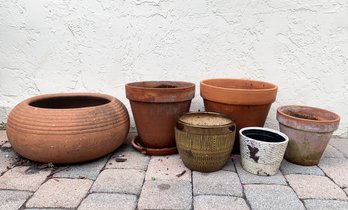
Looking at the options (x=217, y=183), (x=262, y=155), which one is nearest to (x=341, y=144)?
(x=262, y=155)

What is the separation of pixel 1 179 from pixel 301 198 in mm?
1912

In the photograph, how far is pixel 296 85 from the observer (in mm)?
2633

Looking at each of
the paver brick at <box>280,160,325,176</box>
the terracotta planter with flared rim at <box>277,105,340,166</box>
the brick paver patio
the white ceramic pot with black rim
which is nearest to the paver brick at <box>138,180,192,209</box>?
the brick paver patio

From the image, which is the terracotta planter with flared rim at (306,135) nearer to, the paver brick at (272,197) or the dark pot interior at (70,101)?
the paver brick at (272,197)

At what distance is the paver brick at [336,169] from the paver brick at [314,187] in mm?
67

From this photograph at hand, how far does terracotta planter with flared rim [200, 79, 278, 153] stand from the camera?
83.6 inches

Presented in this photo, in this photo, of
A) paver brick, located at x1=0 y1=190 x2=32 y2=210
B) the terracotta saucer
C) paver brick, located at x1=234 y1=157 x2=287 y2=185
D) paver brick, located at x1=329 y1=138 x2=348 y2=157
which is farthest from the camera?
paver brick, located at x1=329 y1=138 x2=348 y2=157

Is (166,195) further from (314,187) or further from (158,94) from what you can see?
(314,187)

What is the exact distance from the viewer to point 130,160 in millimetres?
2209

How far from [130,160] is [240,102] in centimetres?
95

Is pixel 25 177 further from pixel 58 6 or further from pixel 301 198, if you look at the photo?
pixel 301 198

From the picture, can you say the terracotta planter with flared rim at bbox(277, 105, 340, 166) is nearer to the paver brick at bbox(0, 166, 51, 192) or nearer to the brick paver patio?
the brick paver patio

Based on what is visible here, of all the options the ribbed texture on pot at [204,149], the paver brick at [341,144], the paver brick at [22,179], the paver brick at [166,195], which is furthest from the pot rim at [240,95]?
the paver brick at [22,179]

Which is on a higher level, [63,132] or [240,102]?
[240,102]
